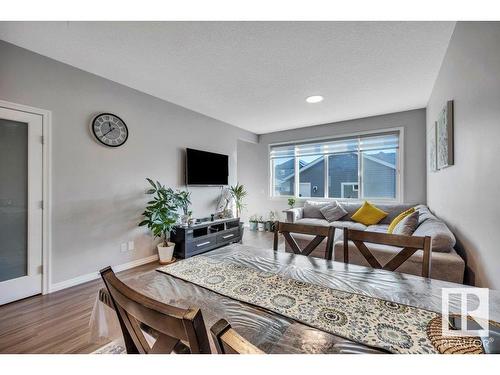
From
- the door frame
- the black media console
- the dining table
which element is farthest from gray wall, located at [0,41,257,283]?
the dining table

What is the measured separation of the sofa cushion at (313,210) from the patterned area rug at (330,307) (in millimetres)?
3595

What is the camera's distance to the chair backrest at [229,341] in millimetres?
423

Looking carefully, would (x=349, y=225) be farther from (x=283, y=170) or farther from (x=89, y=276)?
(x=89, y=276)

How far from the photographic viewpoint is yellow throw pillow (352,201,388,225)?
3918 mm

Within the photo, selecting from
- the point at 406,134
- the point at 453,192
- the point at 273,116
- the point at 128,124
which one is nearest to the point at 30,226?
the point at 128,124

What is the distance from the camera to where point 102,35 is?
1990mm

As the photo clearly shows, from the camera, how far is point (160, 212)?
3.15 meters

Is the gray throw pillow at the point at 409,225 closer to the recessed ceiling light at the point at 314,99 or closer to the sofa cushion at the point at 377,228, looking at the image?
the sofa cushion at the point at 377,228

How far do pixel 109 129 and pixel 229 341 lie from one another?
3.19m

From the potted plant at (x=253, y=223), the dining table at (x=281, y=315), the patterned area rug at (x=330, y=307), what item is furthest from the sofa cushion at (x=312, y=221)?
the patterned area rug at (x=330, y=307)

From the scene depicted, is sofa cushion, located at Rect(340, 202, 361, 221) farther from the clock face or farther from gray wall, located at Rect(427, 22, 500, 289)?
the clock face

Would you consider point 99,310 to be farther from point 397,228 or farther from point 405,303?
point 397,228

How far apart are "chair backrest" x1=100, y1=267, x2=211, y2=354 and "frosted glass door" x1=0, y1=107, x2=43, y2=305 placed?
239cm

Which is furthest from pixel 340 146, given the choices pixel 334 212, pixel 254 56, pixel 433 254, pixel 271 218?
pixel 433 254
